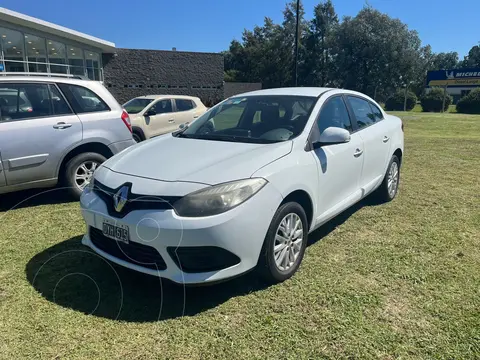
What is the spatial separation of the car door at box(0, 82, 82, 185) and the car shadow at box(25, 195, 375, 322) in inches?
63.5

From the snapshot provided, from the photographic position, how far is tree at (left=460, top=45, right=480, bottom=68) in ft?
322

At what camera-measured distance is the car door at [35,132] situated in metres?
4.77

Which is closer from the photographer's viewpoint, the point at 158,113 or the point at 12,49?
the point at 158,113

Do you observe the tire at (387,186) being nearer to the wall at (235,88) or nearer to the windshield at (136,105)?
the windshield at (136,105)

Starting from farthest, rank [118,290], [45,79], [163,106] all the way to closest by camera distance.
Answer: [163,106] → [45,79] → [118,290]

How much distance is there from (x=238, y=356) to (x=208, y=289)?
32.7 inches

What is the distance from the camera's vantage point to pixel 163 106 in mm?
11328

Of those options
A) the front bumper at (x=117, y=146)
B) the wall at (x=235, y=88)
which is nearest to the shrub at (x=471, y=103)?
the wall at (x=235, y=88)

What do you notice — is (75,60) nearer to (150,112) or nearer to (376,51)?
(150,112)

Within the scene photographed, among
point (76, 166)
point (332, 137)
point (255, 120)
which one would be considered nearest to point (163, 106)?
point (76, 166)

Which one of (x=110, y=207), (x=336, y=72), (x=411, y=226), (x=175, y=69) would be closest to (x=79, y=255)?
(x=110, y=207)

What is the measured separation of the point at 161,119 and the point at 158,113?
0.68 ft

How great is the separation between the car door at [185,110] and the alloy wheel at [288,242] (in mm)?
8719

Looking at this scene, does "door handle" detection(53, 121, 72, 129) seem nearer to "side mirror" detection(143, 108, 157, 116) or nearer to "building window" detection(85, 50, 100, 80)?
"side mirror" detection(143, 108, 157, 116)
